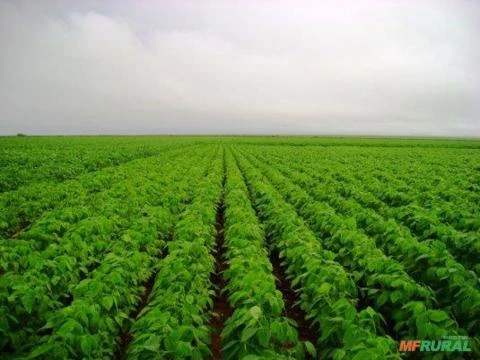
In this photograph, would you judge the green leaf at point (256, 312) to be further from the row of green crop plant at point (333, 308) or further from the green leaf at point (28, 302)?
the green leaf at point (28, 302)

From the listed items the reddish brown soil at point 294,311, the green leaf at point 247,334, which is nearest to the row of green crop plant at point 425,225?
the reddish brown soil at point 294,311

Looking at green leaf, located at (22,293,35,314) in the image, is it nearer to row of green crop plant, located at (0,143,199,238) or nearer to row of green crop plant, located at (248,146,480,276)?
row of green crop plant, located at (0,143,199,238)

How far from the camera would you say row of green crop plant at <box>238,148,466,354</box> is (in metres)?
3.74

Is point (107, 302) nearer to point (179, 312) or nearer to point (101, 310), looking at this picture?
point (101, 310)

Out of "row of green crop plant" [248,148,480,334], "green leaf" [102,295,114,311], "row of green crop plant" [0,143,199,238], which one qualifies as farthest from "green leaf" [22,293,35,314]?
"row of green crop plant" [248,148,480,334]

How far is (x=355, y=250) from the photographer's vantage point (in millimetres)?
5863

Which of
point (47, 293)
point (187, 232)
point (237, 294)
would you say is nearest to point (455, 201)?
point (187, 232)

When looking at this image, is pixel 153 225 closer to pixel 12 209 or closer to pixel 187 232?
pixel 187 232

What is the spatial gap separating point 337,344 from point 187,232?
3.71 meters

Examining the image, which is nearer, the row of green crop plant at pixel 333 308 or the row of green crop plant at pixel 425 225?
the row of green crop plant at pixel 333 308

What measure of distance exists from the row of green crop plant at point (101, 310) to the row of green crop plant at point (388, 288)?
320cm

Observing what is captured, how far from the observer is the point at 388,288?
4.71 m

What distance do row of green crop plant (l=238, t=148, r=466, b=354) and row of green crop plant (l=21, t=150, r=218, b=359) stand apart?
320 cm

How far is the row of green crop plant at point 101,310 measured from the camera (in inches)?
129
